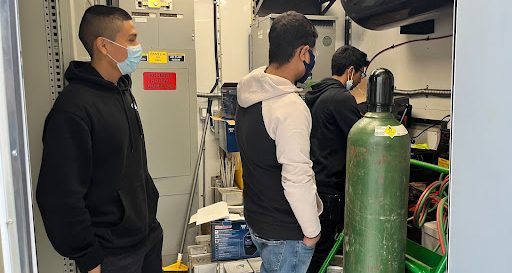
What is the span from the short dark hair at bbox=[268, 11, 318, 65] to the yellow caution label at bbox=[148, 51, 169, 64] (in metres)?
1.84

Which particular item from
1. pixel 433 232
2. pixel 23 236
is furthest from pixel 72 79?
pixel 433 232

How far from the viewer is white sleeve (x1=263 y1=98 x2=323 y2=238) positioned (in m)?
1.54

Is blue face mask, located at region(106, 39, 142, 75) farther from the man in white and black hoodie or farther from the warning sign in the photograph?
the warning sign

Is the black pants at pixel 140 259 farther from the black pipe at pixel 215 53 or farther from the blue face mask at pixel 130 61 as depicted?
the black pipe at pixel 215 53

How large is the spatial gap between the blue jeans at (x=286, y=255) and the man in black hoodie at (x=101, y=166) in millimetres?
492

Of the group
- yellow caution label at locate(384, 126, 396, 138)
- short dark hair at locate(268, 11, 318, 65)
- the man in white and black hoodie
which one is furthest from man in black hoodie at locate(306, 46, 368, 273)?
yellow caution label at locate(384, 126, 396, 138)

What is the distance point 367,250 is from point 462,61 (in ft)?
2.69

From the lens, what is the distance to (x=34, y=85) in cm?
151

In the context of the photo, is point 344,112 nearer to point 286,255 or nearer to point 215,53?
point 286,255

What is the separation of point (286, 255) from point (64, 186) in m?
0.92

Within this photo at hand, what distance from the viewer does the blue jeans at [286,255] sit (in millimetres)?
1698

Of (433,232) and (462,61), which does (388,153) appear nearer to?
(462,61)

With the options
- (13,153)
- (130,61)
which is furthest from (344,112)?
(13,153)

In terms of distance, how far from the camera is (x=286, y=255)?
67.1 inches
